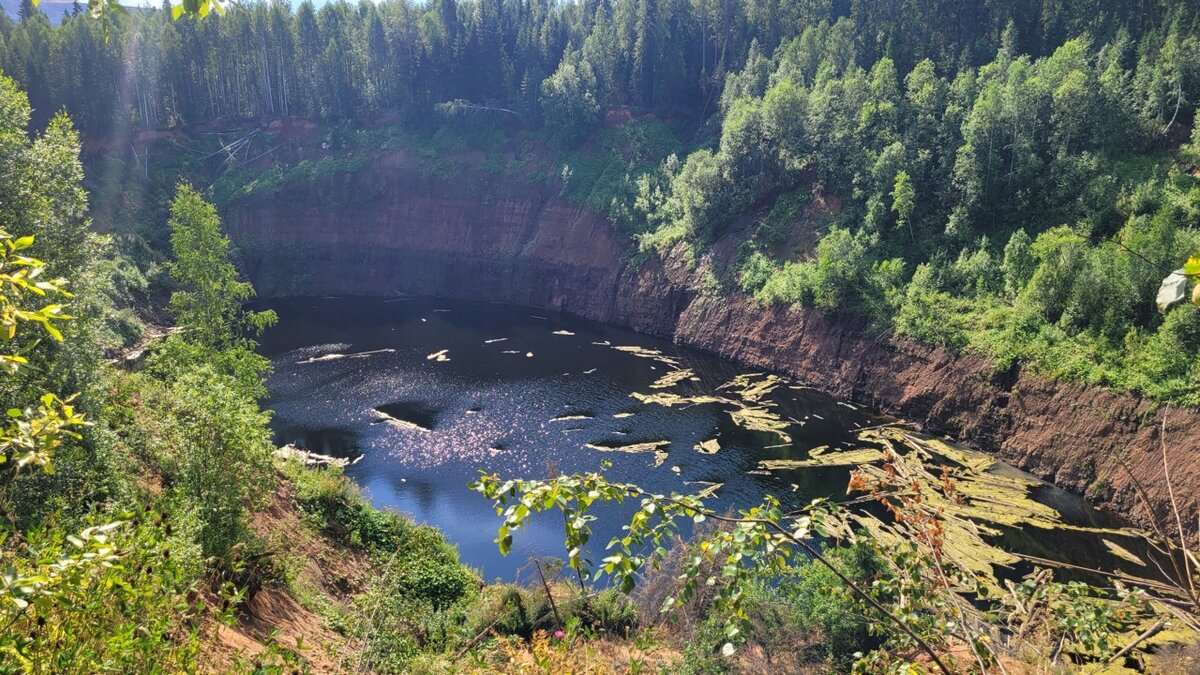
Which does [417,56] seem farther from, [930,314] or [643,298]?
[930,314]

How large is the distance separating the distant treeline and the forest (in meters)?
0.43

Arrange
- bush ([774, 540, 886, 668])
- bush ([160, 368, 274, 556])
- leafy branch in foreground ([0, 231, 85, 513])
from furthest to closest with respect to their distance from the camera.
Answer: bush ([774, 540, 886, 668]) → bush ([160, 368, 274, 556]) → leafy branch in foreground ([0, 231, 85, 513])

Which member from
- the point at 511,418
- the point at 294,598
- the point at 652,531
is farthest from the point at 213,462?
the point at 511,418

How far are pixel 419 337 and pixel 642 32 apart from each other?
146 ft

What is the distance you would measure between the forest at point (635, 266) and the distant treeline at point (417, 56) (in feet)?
1.41

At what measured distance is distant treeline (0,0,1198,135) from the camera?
78.9m

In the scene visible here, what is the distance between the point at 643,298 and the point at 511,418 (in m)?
24.7

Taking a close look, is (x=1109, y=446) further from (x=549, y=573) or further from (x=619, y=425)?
(x=549, y=573)

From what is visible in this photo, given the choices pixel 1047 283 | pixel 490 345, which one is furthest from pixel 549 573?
pixel 490 345

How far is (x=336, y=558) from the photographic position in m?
23.9

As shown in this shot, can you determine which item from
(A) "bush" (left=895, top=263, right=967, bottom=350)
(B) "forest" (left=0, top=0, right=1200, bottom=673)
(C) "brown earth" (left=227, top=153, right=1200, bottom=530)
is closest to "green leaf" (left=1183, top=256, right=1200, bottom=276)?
(B) "forest" (left=0, top=0, right=1200, bottom=673)

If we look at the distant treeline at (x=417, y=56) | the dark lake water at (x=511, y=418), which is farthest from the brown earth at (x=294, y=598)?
the distant treeline at (x=417, y=56)

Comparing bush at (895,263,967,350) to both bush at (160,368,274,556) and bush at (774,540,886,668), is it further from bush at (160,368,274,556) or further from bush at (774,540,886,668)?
bush at (160,368,274,556)

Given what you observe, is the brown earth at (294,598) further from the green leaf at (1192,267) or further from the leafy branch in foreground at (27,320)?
the green leaf at (1192,267)
